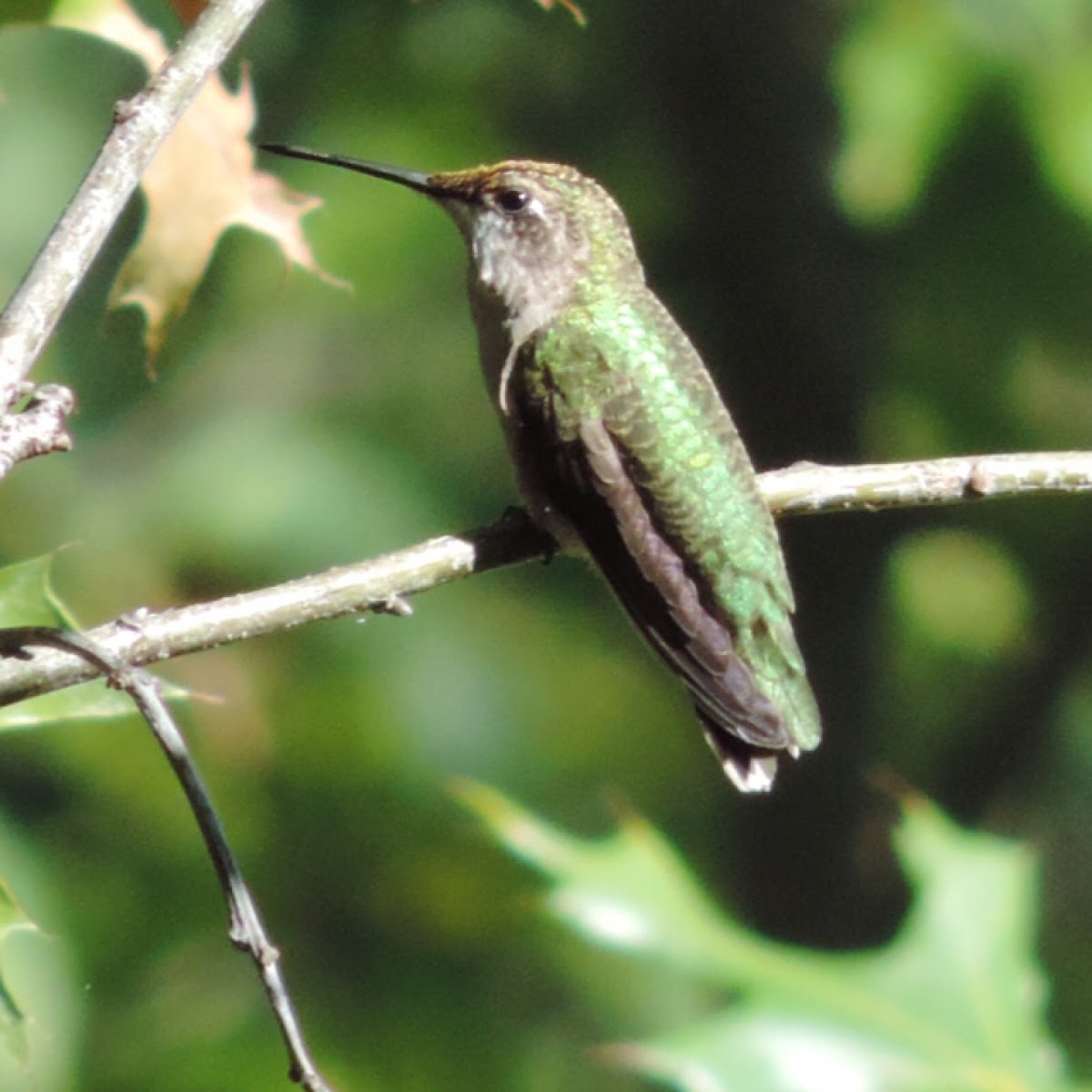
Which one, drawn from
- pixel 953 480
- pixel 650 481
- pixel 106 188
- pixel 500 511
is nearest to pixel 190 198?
pixel 106 188

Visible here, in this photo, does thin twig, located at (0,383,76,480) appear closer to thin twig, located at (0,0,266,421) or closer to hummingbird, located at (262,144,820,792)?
thin twig, located at (0,0,266,421)

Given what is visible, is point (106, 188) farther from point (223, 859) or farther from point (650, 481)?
point (650, 481)

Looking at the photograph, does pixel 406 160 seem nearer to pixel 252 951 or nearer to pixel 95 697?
pixel 95 697

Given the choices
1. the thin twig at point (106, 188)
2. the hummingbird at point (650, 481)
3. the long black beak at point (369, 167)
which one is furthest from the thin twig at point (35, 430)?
the long black beak at point (369, 167)

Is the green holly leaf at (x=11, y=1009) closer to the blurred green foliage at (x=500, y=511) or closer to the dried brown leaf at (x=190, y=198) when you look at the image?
the dried brown leaf at (x=190, y=198)

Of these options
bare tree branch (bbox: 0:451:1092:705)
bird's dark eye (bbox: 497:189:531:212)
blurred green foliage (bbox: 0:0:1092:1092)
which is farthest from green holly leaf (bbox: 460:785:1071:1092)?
blurred green foliage (bbox: 0:0:1092:1092)
